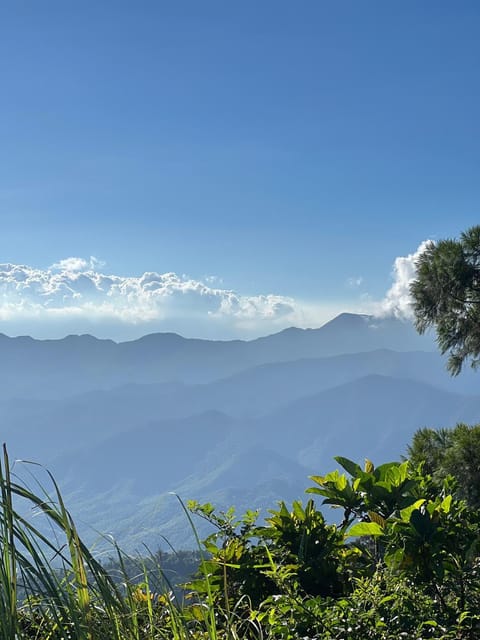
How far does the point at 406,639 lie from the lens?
4.04 feet

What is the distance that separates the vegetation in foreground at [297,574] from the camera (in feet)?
4.25

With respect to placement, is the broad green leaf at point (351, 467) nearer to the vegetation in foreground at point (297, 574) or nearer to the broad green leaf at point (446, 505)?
the vegetation in foreground at point (297, 574)

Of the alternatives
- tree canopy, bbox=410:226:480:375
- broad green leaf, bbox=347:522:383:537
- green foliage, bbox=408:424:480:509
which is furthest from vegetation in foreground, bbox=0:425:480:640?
tree canopy, bbox=410:226:480:375

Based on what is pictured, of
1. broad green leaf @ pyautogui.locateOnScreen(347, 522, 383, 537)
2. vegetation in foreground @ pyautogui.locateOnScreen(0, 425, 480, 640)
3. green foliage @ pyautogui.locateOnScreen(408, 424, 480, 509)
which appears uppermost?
broad green leaf @ pyautogui.locateOnScreen(347, 522, 383, 537)

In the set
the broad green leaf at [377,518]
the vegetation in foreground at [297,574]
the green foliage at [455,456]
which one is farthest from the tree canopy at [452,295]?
the broad green leaf at [377,518]

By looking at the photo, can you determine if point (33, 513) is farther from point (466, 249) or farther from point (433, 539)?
point (466, 249)

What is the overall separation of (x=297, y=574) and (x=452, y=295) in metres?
5.11

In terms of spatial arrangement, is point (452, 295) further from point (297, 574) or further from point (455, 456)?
point (297, 574)

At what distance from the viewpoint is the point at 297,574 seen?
5.35 feet

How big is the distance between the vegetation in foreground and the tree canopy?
4644 mm

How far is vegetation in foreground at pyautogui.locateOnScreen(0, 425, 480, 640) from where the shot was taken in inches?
51.1

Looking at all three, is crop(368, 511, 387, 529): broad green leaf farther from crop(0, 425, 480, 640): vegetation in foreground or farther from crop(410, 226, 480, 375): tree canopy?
crop(410, 226, 480, 375): tree canopy

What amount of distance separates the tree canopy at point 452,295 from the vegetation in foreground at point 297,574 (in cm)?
464

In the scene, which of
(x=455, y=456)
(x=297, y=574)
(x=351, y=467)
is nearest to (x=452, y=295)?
(x=455, y=456)
